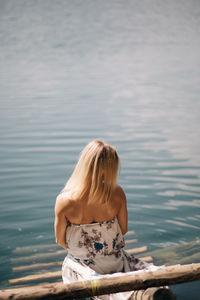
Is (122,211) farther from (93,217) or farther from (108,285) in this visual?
(108,285)

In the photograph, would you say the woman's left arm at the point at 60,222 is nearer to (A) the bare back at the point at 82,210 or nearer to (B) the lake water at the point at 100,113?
(A) the bare back at the point at 82,210

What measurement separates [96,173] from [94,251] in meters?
0.57

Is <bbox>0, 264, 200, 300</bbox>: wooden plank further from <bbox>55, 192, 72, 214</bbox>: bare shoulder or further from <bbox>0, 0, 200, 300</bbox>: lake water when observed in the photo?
<bbox>0, 0, 200, 300</bbox>: lake water

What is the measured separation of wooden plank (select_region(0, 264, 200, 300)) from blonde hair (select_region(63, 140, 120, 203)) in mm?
542

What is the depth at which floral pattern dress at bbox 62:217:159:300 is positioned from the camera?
2.97m

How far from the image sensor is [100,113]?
18.6m

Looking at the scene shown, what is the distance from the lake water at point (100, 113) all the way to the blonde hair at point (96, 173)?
4.17ft

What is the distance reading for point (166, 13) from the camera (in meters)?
56.2

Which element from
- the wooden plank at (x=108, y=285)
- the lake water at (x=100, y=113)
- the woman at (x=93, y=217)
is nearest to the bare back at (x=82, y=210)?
the woman at (x=93, y=217)

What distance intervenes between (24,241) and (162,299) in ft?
12.5

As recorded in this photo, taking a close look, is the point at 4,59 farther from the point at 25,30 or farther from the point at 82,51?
the point at 25,30

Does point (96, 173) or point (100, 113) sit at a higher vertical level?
point (96, 173)

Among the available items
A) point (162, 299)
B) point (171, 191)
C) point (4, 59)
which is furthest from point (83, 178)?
point (4, 59)

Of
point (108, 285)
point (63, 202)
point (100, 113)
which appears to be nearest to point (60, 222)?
point (63, 202)
